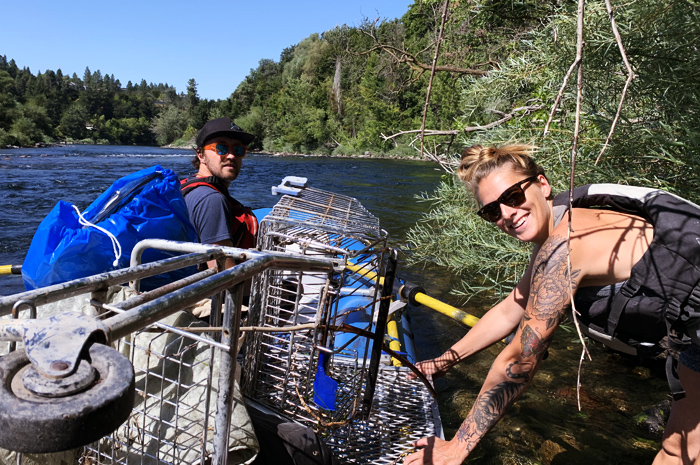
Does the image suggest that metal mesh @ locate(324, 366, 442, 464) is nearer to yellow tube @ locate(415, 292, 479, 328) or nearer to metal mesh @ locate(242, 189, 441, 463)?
metal mesh @ locate(242, 189, 441, 463)

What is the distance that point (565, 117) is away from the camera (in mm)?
3973

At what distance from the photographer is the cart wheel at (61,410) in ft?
2.08

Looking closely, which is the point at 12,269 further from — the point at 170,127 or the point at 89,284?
the point at 170,127

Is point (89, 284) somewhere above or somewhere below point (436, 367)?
above

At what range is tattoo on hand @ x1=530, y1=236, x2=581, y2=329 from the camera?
1.81 m

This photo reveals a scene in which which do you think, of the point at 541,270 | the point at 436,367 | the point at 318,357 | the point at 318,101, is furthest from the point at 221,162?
the point at 318,101

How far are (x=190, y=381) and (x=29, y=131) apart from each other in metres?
50.5

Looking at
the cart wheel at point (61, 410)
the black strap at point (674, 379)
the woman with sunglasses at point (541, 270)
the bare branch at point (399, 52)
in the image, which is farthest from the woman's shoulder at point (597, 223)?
the cart wheel at point (61, 410)

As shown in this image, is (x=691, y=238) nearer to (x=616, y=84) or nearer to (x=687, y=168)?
(x=687, y=168)

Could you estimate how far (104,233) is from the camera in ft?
6.95

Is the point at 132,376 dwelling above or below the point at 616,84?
below

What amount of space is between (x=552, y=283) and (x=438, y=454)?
816 millimetres

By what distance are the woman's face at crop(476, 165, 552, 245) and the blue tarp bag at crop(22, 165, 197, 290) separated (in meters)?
1.52

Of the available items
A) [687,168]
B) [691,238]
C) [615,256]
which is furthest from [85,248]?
[687,168]
